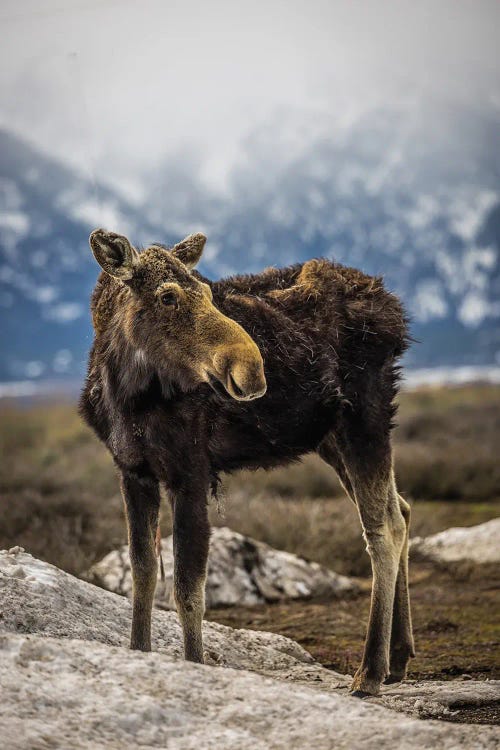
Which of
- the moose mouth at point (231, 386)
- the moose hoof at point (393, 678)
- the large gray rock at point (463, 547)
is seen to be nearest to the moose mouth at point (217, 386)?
the moose mouth at point (231, 386)

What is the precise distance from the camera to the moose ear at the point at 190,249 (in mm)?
5906

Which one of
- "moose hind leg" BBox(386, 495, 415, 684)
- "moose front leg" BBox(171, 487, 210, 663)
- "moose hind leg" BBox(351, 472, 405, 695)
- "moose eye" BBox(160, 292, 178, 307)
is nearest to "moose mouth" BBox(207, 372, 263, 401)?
"moose eye" BBox(160, 292, 178, 307)

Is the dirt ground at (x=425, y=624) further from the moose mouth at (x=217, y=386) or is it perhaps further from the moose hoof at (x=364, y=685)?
the moose mouth at (x=217, y=386)

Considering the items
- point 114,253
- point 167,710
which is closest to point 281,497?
point 114,253

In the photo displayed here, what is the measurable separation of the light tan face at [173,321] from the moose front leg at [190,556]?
2.46 feet

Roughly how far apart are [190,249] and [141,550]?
2.02m

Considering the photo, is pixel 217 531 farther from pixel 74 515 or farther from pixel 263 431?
pixel 263 431

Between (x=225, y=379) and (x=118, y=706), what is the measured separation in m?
1.93

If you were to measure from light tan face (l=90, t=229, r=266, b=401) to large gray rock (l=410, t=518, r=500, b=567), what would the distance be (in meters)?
7.84

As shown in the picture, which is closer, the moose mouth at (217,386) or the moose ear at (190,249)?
the moose mouth at (217,386)

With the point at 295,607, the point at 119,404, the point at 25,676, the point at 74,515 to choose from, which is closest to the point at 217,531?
the point at 295,607

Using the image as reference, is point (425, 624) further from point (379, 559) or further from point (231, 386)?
point (231, 386)

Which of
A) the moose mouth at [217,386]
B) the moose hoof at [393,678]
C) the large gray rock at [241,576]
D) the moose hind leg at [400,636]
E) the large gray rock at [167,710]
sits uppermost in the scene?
the moose mouth at [217,386]

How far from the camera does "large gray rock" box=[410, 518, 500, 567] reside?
1228 centimetres
